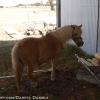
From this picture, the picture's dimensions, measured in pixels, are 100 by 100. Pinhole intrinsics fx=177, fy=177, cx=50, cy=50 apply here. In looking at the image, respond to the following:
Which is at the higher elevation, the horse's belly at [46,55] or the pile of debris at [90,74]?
the horse's belly at [46,55]

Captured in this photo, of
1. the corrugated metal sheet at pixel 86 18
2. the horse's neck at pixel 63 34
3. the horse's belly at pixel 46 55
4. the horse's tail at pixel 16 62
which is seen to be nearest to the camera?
the horse's tail at pixel 16 62

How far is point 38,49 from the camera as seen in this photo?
128 inches

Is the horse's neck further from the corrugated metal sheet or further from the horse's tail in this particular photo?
the corrugated metal sheet

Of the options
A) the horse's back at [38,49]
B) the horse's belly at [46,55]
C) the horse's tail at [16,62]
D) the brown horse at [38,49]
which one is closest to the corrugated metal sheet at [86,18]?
the brown horse at [38,49]

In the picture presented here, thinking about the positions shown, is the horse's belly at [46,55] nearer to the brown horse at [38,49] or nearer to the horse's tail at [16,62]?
the brown horse at [38,49]

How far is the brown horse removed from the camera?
310 cm

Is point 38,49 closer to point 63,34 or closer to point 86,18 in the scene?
point 63,34

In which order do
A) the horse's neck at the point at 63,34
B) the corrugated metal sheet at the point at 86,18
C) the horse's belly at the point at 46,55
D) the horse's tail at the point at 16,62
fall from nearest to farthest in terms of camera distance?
1. the horse's tail at the point at 16,62
2. the horse's belly at the point at 46,55
3. the horse's neck at the point at 63,34
4. the corrugated metal sheet at the point at 86,18

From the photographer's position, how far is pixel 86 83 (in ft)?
11.5

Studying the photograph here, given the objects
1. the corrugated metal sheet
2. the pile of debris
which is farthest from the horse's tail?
the corrugated metal sheet

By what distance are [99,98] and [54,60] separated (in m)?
1.18

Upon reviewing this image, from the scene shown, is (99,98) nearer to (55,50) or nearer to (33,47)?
(55,50)

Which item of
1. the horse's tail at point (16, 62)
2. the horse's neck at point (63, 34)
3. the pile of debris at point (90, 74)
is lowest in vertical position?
the pile of debris at point (90, 74)

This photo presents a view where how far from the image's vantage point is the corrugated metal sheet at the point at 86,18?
5316 millimetres
